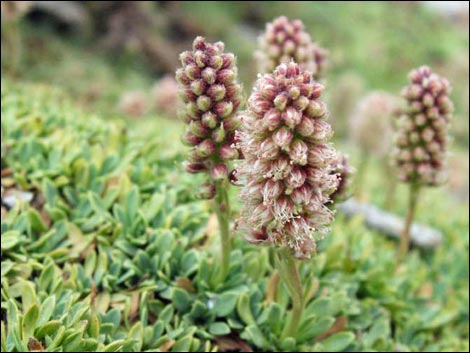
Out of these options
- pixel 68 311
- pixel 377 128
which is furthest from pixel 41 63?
pixel 68 311

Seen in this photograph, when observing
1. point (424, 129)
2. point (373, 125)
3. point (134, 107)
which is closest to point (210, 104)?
point (424, 129)

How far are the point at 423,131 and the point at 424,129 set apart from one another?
2 cm

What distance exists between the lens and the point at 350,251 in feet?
17.2

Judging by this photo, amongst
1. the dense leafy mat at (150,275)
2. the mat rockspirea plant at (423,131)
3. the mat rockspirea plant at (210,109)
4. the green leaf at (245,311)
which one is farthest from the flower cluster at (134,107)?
the mat rockspirea plant at (210,109)

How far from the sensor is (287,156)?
3.13 metres

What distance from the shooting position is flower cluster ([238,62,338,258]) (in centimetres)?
304

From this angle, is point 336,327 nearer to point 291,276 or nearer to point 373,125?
point 291,276

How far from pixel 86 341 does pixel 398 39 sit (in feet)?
51.7

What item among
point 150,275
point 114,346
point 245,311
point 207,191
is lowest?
point 114,346

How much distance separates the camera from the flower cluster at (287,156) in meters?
3.04

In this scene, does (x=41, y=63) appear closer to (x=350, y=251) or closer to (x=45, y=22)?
(x=45, y=22)

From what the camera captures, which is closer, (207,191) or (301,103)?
(301,103)

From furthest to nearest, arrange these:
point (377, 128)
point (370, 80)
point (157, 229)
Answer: point (370, 80), point (377, 128), point (157, 229)

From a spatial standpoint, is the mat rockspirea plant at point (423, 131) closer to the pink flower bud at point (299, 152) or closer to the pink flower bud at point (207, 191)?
the pink flower bud at point (207, 191)
